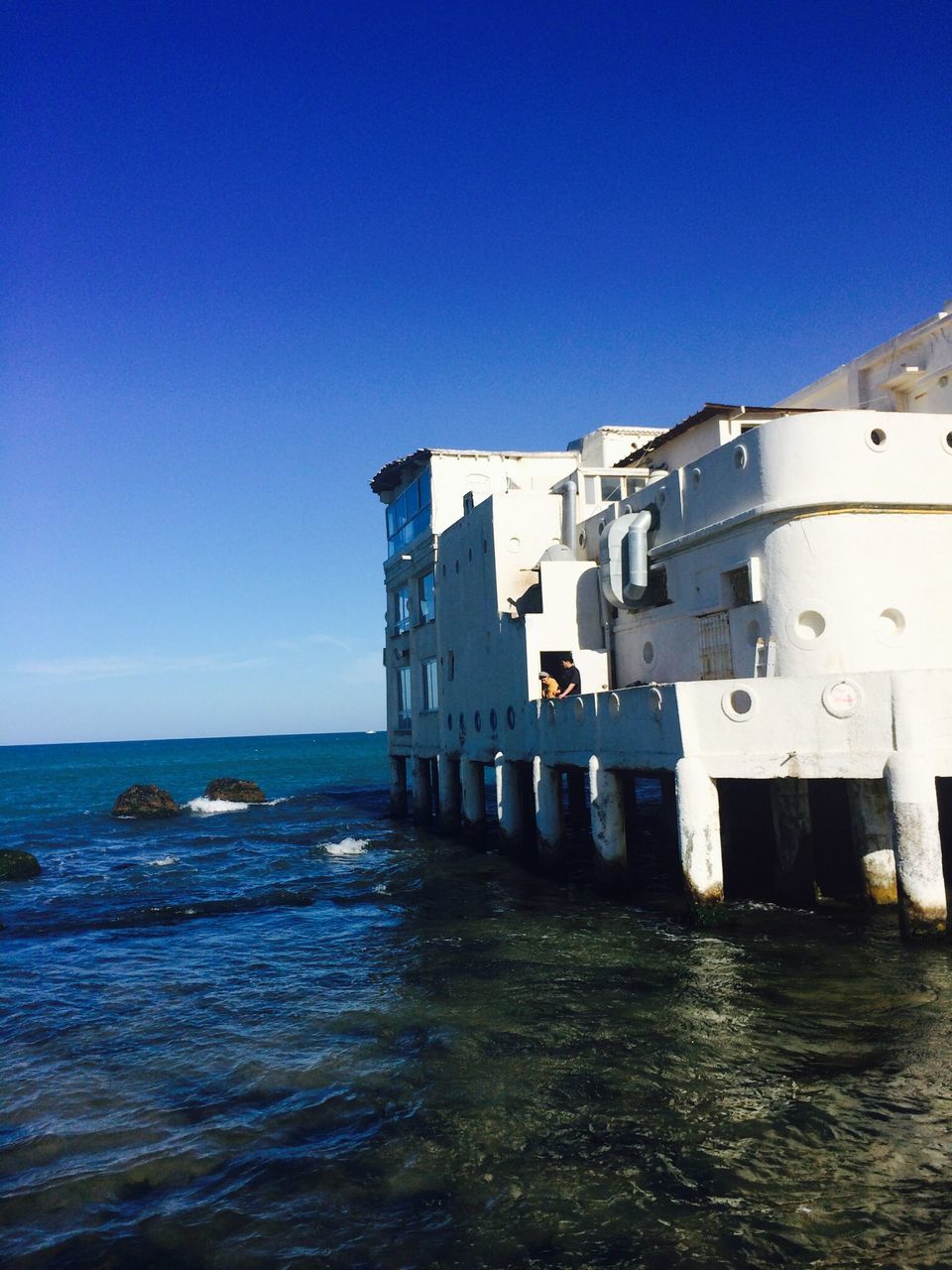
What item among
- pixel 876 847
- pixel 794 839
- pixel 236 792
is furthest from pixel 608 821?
pixel 236 792

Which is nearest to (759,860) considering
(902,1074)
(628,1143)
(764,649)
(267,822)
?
(764,649)

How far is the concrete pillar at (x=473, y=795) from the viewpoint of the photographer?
33.3m

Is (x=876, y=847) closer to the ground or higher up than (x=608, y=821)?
closer to the ground

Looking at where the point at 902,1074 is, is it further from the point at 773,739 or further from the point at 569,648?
the point at 569,648

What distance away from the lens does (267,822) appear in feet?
161

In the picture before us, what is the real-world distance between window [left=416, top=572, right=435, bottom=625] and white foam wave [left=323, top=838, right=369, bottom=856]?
8.90 m

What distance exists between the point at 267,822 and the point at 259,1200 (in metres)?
40.7

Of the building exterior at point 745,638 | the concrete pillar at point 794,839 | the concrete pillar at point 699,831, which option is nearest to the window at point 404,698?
the building exterior at point 745,638

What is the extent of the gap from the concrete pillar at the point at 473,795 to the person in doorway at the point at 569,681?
689 cm

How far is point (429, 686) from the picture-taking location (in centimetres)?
3878

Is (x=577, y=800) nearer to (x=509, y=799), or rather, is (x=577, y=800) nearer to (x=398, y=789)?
(x=398, y=789)

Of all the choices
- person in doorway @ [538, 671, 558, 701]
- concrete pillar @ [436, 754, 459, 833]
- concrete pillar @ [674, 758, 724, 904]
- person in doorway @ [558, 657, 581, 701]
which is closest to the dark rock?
concrete pillar @ [436, 754, 459, 833]

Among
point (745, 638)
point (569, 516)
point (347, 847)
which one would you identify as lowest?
point (347, 847)

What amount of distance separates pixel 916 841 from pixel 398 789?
32.7m
